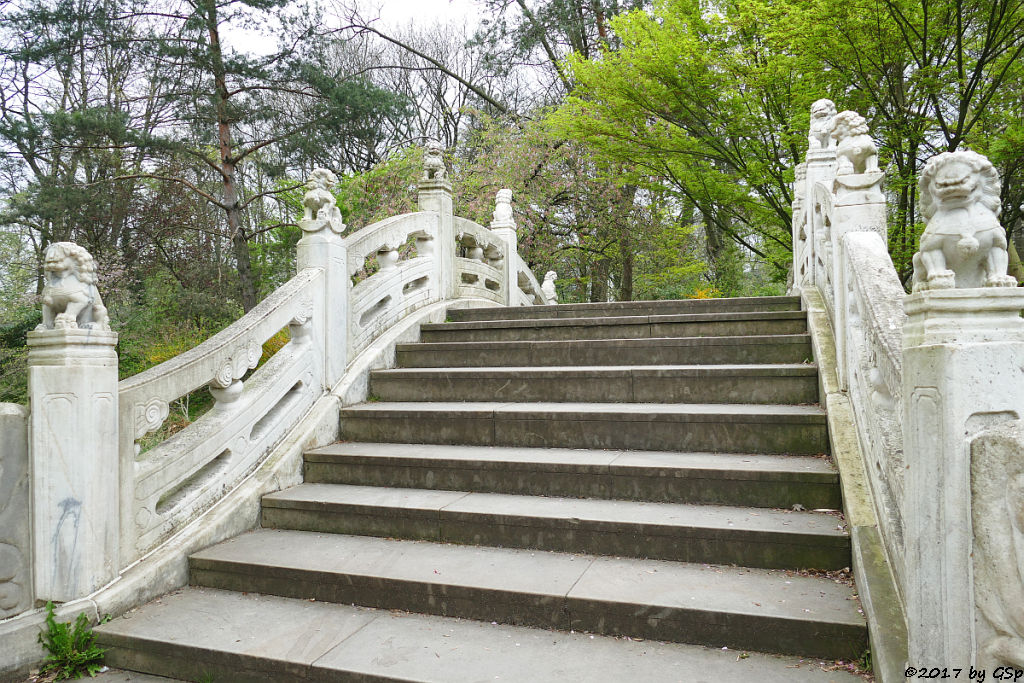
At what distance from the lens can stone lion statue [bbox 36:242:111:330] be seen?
9.66 feet

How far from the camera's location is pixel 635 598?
103 inches

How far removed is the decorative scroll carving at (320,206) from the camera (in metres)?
4.62

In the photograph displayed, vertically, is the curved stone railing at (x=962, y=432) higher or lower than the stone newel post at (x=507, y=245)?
lower

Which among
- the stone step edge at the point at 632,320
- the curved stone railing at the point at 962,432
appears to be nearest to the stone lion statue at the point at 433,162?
the stone step edge at the point at 632,320

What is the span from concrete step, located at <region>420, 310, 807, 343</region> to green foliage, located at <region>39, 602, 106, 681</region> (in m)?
3.59

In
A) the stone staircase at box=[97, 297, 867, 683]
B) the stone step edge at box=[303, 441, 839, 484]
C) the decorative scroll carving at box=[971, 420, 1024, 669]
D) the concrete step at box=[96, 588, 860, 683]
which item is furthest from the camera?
the stone step edge at box=[303, 441, 839, 484]

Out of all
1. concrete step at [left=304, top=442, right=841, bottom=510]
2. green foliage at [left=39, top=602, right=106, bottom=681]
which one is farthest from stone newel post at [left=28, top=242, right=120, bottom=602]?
concrete step at [left=304, top=442, right=841, bottom=510]

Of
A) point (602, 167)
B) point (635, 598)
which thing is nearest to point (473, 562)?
point (635, 598)

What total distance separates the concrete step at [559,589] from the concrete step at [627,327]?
254cm

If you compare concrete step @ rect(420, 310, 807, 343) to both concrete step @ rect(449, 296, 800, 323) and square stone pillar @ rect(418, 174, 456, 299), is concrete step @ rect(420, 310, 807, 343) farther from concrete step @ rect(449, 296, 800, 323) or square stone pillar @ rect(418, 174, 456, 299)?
square stone pillar @ rect(418, 174, 456, 299)

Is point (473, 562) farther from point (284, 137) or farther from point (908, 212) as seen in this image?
point (284, 137)

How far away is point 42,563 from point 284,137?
10.7 meters

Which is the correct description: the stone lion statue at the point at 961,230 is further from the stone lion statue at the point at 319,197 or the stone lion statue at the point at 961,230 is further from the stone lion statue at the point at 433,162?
the stone lion statue at the point at 433,162

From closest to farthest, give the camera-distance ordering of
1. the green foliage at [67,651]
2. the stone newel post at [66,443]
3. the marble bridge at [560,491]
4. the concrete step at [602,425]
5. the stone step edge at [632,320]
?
the marble bridge at [560,491]
the green foliage at [67,651]
the stone newel post at [66,443]
the concrete step at [602,425]
the stone step edge at [632,320]
